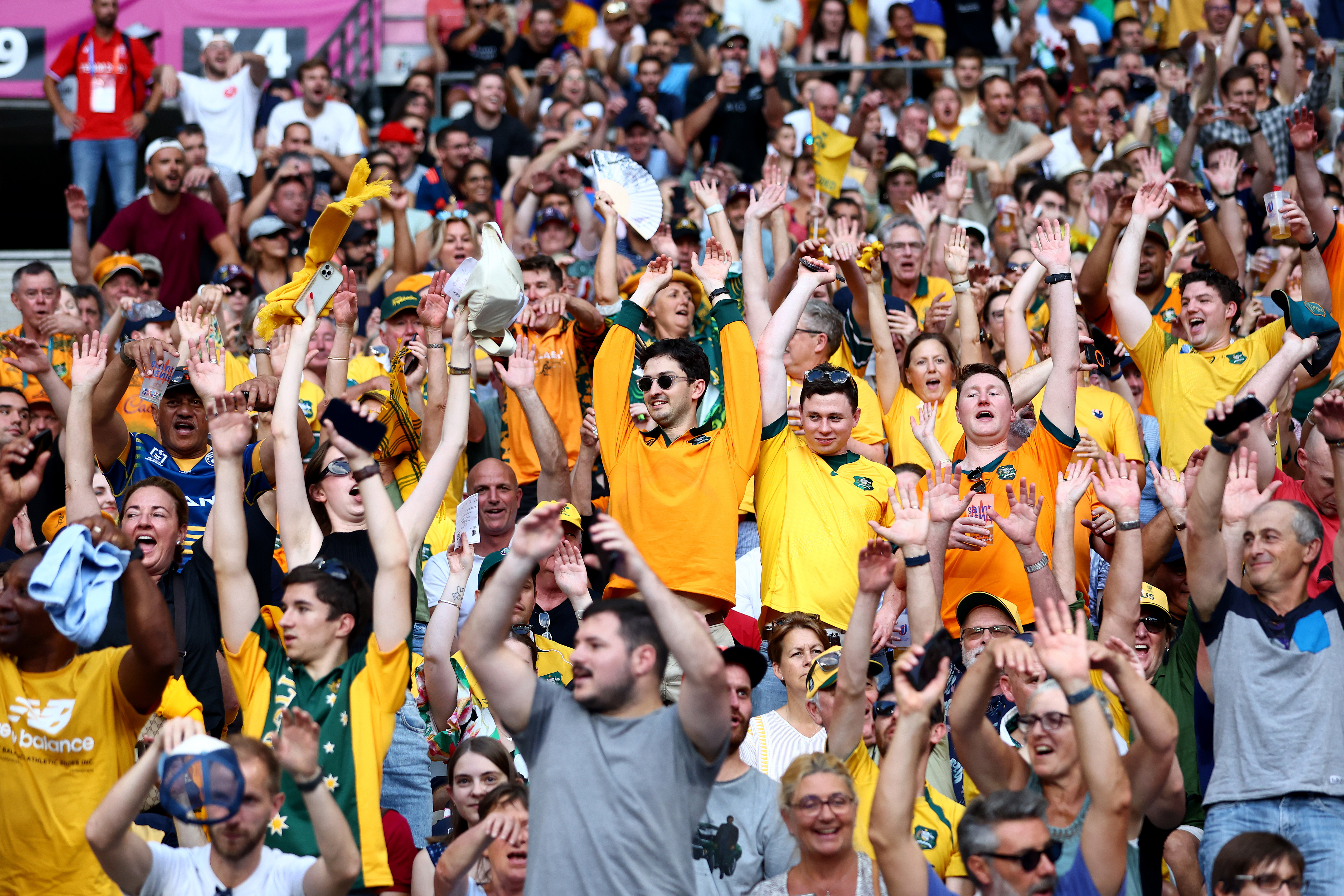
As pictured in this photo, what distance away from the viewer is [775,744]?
562cm

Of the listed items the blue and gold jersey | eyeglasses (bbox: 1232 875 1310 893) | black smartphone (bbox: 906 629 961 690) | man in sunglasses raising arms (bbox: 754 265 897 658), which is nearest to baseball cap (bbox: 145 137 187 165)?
the blue and gold jersey

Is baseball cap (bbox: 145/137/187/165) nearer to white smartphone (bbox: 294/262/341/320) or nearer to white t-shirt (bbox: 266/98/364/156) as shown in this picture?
white t-shirt (bbox: 266/98/364/156)

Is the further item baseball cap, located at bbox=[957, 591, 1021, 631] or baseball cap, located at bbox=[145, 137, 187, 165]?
baseball cap, located at bbox=[145, 137, 187, 165]

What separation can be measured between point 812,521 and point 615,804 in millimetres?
2512

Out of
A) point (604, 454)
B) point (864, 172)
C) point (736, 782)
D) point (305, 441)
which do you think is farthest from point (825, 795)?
point (864, 172)

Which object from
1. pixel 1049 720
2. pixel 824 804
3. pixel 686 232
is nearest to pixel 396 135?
pixel 686 232

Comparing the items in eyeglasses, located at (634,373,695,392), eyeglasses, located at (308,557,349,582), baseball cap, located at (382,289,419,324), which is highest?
eyeglasses, located at (634,373,695,392)

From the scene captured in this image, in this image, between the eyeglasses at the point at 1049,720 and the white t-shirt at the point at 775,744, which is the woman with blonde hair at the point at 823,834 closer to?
the eyeglasses at the point at 1049,720

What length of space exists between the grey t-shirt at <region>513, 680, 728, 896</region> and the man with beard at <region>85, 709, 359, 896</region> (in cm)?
55

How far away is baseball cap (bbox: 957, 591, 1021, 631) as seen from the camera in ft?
19.3

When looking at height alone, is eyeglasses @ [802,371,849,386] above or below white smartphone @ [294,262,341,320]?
below

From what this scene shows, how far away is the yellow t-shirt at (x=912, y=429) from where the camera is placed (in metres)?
7.24

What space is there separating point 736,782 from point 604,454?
5.37ft

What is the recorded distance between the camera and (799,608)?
6172 mm
